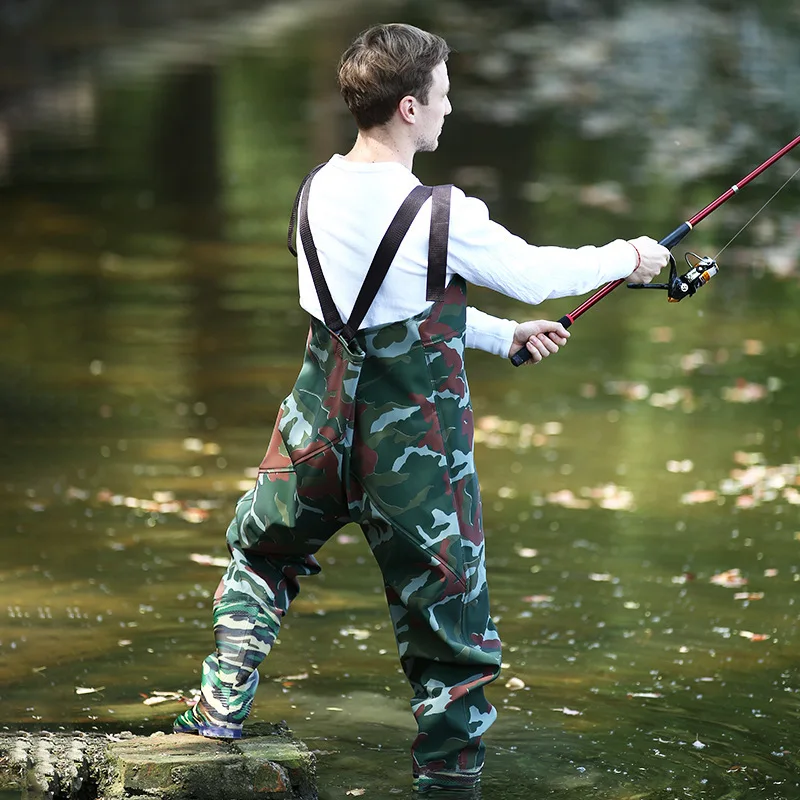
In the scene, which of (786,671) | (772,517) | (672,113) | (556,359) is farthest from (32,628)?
(672,113)

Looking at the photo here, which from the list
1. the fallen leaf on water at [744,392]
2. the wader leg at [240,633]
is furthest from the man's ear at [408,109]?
the fallen leaf on water at [744,392]

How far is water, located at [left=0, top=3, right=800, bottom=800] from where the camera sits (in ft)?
16.3

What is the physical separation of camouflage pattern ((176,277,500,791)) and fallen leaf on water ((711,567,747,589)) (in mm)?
2102

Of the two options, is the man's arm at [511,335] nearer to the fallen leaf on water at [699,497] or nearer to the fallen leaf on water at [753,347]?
the fallen leaf on water at [699,497]

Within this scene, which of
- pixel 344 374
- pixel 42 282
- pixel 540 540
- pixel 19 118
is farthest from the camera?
pixel 19 118

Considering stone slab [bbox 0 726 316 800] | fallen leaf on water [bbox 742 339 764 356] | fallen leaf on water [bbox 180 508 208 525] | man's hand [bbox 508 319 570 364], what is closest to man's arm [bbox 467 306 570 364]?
man's hand [bbox 508 319 570 364]

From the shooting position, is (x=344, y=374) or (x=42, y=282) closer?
(x=344, y=374)

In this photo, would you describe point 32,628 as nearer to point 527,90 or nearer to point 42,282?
point 42,282

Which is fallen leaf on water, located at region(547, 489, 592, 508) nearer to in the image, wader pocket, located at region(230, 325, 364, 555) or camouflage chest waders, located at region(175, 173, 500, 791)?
camouflage chest waders, located at region(175, 173, 500, 791)

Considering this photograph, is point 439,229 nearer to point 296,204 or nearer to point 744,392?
point 296,204

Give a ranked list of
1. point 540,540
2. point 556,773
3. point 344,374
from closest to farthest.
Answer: point 344,374
point 556,773
point 540,540

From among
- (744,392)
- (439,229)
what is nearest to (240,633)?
(439,229)

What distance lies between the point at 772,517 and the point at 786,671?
1690 mm

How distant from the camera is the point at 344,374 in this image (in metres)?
4.05
